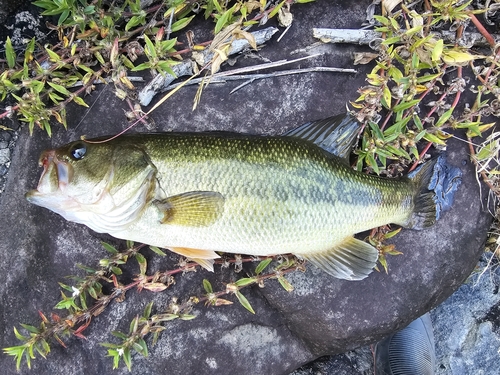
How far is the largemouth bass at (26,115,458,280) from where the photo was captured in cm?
248

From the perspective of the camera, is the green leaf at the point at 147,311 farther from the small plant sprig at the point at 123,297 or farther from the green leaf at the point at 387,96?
the green leaf at the point at 387,96

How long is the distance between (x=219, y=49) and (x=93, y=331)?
2061 millimetres

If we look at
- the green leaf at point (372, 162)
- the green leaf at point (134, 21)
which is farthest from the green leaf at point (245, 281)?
the green leaf at point (134, 21)

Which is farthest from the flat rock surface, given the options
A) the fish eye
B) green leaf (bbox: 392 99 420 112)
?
the fish eye

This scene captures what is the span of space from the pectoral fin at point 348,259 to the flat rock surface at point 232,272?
0.70 feet

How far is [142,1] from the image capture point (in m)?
2.98

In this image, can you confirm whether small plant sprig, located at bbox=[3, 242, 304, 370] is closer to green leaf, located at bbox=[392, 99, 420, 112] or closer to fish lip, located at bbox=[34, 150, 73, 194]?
Answer: fish lip, located at bbox=[34, 150, 73, 194]

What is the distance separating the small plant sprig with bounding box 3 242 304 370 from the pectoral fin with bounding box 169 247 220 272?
162mm

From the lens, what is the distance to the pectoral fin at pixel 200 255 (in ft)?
9.03

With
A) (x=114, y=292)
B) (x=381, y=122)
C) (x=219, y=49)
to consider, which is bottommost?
(x=114, y=292)

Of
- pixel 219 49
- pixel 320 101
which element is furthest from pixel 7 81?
pixel 320 101

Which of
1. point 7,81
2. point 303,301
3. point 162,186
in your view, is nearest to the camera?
point 162,186

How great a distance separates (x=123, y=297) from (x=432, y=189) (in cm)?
220

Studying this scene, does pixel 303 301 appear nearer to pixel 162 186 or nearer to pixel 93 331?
pixel 162 186
